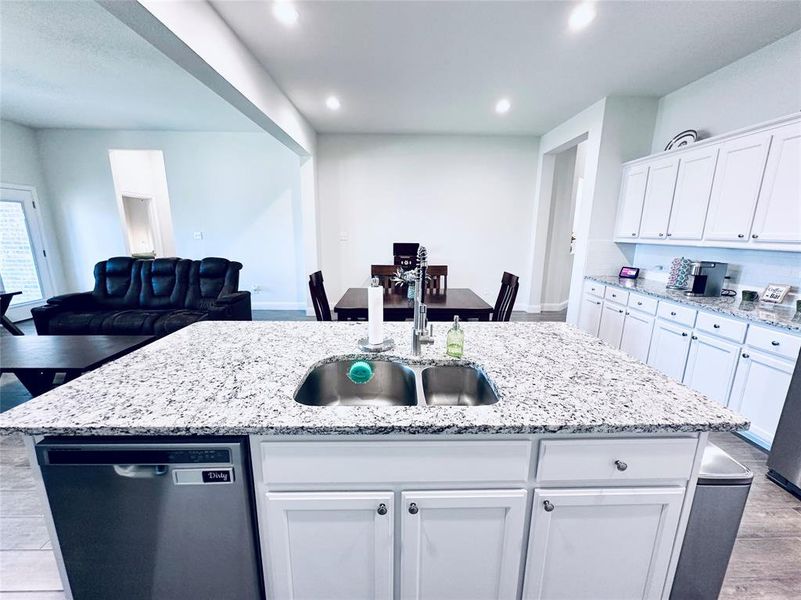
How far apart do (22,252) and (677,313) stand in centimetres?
833

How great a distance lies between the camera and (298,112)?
3.92 m

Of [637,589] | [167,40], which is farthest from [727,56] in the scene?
[167,40]

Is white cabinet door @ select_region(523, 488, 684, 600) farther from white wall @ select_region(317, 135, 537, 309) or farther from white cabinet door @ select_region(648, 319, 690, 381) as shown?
white wall @ select_region(317, 135, 537, 309)

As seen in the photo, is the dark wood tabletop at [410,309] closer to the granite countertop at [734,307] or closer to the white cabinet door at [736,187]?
the granite countertop at [734,307]

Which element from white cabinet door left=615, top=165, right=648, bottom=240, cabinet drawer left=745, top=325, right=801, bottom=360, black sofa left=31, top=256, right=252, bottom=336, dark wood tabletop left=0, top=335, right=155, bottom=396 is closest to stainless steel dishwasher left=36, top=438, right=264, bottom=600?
dark wood tabletop left=0, top=335, right=155, bottom=396

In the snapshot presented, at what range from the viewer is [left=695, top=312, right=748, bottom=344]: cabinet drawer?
6.74ft

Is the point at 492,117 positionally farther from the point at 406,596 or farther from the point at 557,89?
the point at 406,596

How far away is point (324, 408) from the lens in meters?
0.91

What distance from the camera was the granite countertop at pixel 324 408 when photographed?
32.6 inches

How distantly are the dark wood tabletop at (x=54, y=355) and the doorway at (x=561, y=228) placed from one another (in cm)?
544

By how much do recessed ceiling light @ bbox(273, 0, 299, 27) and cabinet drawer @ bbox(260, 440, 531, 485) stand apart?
8.55 feet

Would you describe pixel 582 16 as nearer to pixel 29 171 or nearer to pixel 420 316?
pixel 420 316

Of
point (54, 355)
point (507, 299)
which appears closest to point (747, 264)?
point (507, 299)

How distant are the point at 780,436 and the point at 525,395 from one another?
1.94 metres
